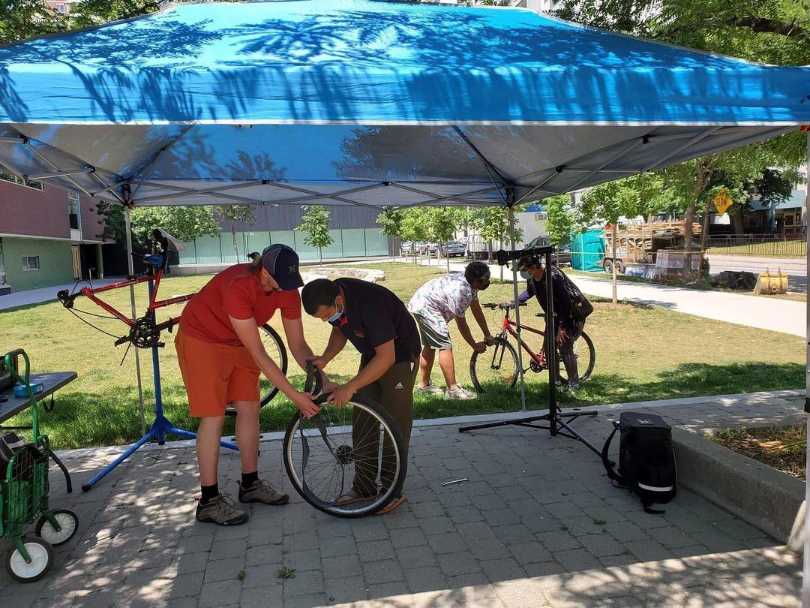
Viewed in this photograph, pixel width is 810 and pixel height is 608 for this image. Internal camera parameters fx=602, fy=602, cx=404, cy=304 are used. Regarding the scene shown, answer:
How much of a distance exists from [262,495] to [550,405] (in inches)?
96.6

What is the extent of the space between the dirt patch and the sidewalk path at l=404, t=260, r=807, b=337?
564cm

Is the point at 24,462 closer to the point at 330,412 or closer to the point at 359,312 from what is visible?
the point at 359,312

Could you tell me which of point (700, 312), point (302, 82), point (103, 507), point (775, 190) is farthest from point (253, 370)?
point (775, 190)

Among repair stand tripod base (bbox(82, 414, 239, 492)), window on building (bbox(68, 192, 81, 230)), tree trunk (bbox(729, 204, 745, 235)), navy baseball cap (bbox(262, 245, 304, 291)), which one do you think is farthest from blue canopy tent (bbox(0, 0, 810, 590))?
tree trunk (bbox(729, 204, 745, 235))

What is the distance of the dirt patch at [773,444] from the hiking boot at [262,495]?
3095 millimetres

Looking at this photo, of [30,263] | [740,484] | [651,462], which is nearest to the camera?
[740,484]

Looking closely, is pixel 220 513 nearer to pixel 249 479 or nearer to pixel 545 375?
pixel 249 479

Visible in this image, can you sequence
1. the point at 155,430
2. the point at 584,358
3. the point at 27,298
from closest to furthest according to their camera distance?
the point at 155,430 < the point at 584,358 < the point at 27,298

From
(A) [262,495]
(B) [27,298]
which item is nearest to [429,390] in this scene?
(A) [262,495]

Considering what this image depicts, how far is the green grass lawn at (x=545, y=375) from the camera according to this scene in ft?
19.8

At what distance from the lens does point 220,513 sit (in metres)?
3.63

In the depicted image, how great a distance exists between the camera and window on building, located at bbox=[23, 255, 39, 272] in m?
27.4

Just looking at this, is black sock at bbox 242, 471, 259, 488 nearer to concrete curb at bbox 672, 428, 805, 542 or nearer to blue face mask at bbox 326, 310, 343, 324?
blue face mask at bbox 326, 310, 343, 324

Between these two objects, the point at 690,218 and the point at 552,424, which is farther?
the point at 690,218
